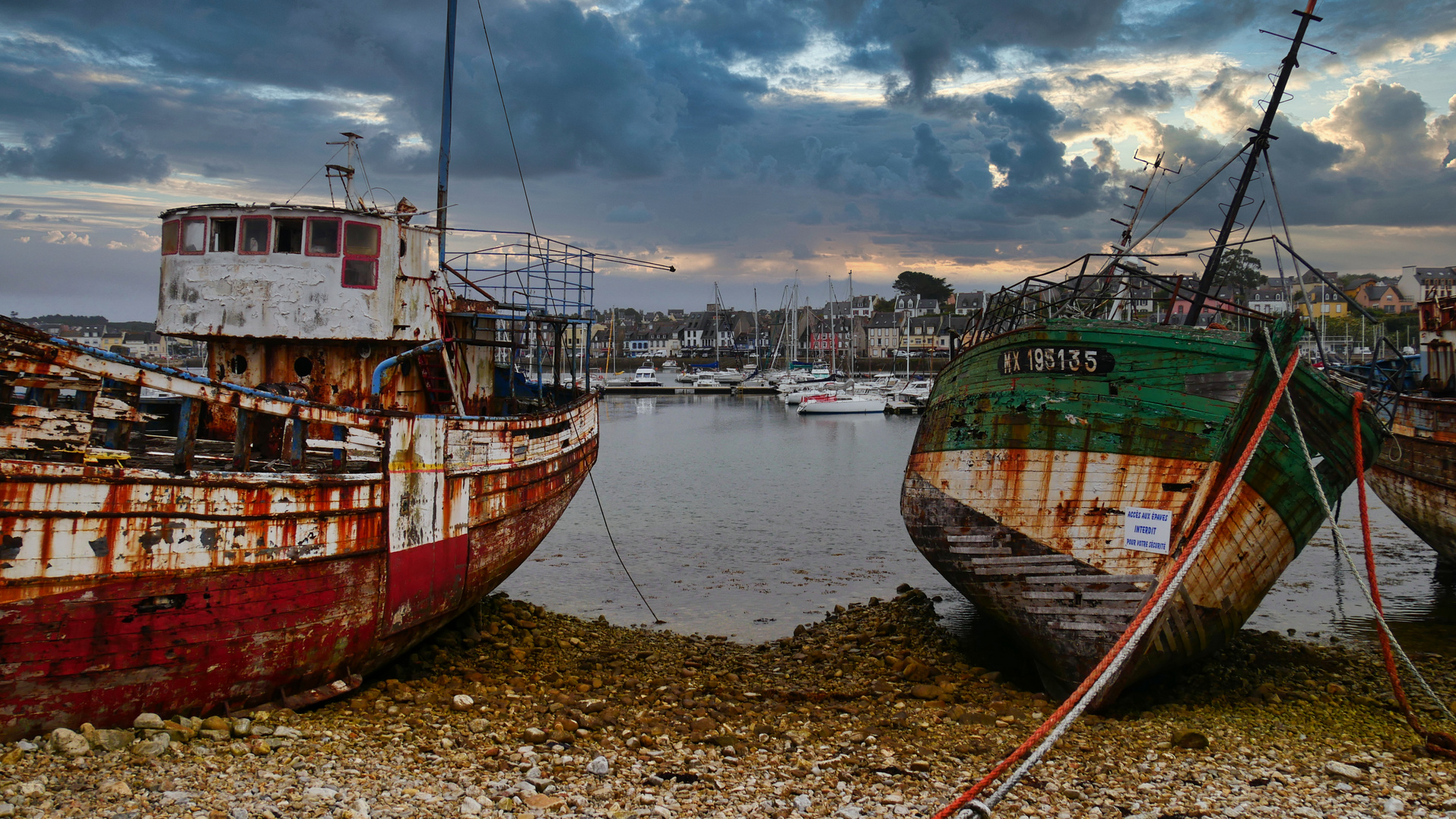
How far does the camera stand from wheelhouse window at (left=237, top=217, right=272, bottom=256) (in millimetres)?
10297

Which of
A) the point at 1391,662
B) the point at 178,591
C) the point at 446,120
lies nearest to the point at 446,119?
the point at 446,120

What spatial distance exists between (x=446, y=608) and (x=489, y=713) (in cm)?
232

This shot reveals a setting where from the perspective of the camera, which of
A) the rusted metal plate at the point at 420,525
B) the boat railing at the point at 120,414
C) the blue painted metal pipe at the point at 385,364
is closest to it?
the boat railing at the point at 120,414

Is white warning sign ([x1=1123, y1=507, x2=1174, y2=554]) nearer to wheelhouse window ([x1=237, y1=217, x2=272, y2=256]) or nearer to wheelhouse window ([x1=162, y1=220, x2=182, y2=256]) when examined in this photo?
wheelhouse window ([x1=237, y1=217, x2=272, y2=256])

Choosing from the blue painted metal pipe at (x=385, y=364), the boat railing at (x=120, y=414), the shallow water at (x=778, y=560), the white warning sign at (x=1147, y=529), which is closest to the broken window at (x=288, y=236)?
the blue painted metal pipe at (x=385, y=364)

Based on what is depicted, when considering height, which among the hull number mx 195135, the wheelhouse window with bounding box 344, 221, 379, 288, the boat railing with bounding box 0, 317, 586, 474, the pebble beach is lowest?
the pebble beach

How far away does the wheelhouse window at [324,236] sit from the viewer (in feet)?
34.5

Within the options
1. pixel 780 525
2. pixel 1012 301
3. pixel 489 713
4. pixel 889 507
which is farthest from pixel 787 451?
pixel 489 713

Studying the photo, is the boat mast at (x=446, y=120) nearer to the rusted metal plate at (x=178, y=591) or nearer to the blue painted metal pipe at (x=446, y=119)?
the blue painted metal pipe at (x=446, y=119)

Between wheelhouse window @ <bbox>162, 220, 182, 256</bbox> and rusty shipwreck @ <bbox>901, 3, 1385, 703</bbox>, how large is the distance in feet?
32.6

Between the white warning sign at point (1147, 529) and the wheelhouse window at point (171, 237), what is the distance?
11.2 m

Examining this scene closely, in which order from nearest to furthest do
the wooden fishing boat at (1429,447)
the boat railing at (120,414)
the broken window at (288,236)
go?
the boat railing at (120,414), the broken window at (288,236), the wooden fishing boat at (1429,447)

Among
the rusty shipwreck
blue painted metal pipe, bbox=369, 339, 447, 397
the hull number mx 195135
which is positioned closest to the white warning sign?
the rusty shipwreck

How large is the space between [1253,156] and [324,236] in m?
11.6
